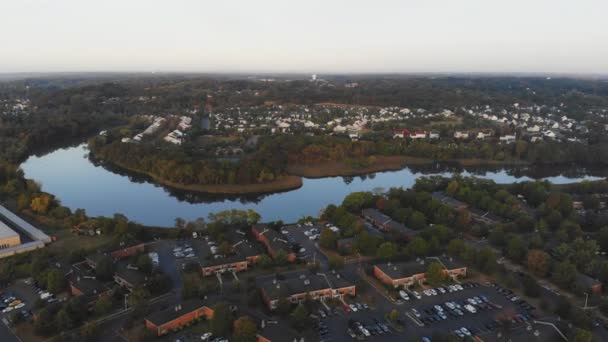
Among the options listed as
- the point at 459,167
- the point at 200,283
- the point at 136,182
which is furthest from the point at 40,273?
the point at 459,167

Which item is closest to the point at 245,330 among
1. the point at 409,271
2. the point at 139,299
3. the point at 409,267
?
the point at 139,299

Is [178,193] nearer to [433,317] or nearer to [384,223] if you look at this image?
[384,223]

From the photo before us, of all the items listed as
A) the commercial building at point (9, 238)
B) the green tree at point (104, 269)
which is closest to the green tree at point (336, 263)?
the green tree at point (104, 269)

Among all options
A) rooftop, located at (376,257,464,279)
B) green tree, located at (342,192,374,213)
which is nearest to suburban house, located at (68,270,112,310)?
rooftop, located at (376,257,464,279)

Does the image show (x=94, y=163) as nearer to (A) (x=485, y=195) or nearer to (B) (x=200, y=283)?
(B) (x=200, y=283)

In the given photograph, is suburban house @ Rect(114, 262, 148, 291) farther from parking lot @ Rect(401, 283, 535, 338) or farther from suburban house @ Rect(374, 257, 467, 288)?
parking lot @ Rect(401, 283, 535, 338)
